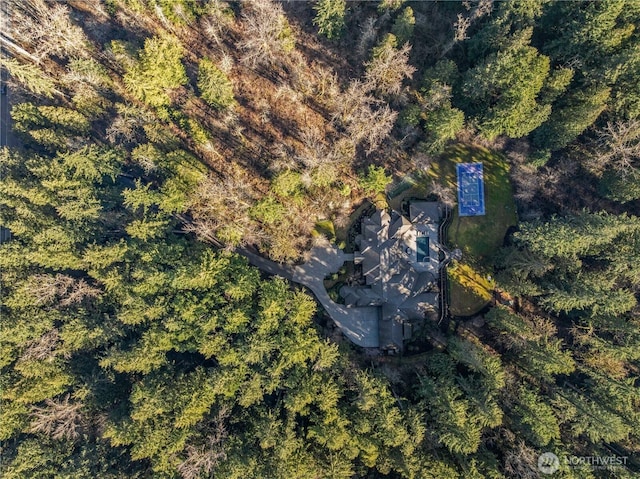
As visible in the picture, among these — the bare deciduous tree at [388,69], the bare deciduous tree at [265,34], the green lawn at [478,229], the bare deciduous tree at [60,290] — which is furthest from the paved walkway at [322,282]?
the bare deciduous tree at [265,34]

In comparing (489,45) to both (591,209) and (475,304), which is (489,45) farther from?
(475,304)

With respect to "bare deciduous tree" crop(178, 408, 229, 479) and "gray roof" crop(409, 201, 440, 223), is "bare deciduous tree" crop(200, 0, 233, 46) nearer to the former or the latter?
"gray roof" crop(409, 201, 440, 223)

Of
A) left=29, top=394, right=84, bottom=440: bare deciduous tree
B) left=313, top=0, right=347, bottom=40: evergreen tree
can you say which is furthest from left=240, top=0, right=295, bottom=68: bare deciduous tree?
left=29, top=394, right=84, bottom=440: bare deciduous tree

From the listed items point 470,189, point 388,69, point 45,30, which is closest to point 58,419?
point 45,30

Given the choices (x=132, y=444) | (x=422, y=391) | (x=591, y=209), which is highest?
(x=591, y=209)

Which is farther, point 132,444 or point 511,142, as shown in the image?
point 511,142

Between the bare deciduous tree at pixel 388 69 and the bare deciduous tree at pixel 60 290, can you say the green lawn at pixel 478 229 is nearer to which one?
the bare deciduous tree at pixel 388 69

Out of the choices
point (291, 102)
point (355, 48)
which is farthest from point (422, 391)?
point (355, 48)
